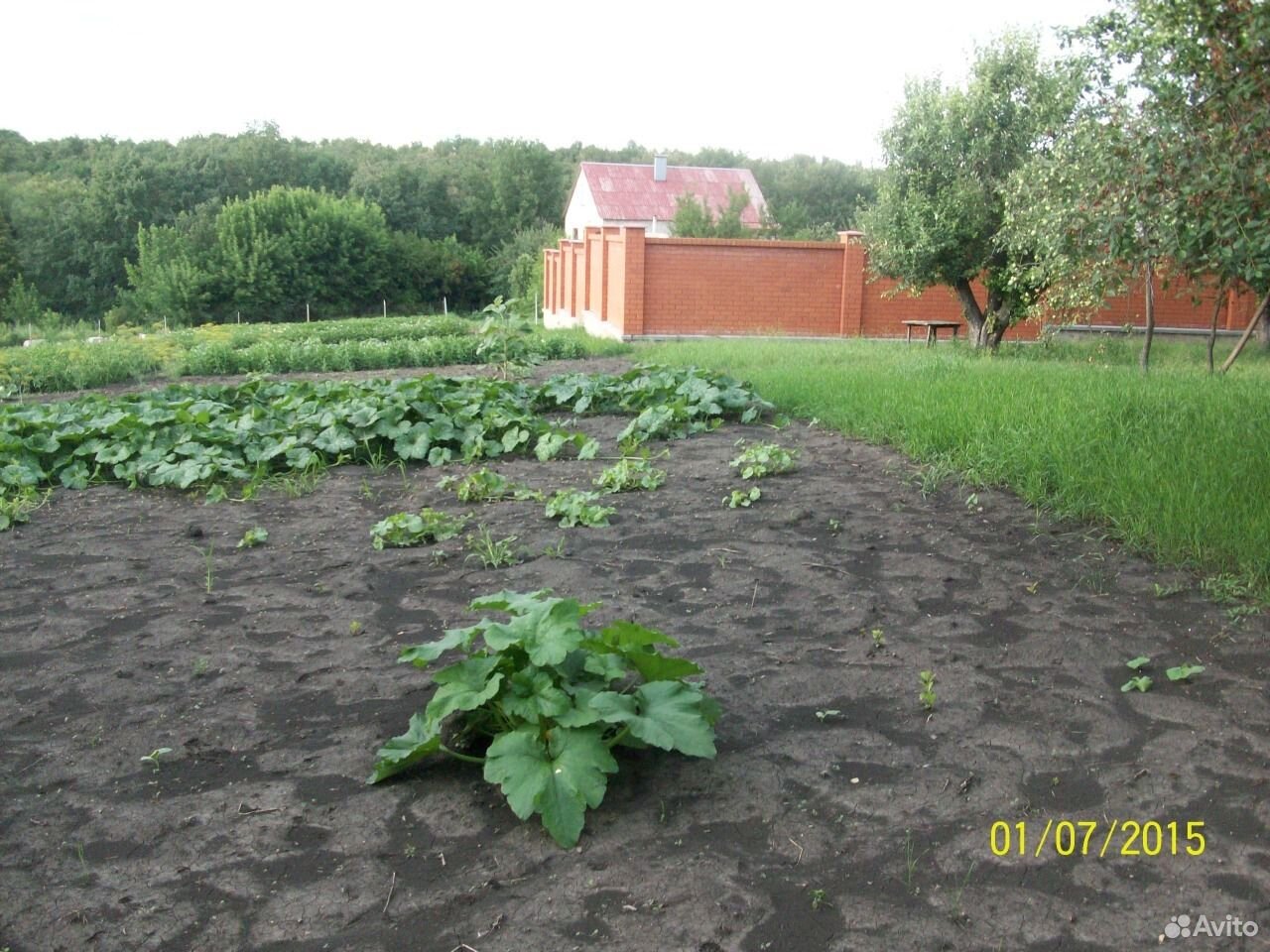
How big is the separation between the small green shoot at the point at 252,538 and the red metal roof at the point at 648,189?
1529 inches

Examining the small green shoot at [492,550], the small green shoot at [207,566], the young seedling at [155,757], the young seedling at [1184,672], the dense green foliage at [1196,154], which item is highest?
the dense green foliage at [1196,154]

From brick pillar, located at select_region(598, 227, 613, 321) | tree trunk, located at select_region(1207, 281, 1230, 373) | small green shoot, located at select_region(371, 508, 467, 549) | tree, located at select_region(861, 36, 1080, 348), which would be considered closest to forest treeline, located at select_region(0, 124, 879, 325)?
brick pillar, located at select_region(598, 227, 613, 321)

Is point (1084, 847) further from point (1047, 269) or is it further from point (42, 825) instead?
point (1047, 269)

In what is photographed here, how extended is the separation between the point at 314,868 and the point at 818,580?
2601mm

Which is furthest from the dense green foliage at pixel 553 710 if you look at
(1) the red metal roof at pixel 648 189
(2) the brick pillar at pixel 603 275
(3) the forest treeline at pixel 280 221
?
(1) the red metal roof at pixel 648 189

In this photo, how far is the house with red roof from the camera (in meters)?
44.1

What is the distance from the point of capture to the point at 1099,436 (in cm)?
650

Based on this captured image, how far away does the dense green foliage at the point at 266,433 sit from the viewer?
6.89 meters

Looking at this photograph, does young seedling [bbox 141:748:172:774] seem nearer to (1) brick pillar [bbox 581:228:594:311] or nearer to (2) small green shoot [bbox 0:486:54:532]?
(2) small green shoot [bbox 0:486:54:532]

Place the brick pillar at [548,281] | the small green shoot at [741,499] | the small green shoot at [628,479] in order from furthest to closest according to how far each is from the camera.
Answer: the brick pillar at [548,281], the small green shoot at [628,479], the small green shoot at [741,499]

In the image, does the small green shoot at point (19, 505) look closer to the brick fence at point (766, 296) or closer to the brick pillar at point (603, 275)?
the brick fence at point (766, 296)

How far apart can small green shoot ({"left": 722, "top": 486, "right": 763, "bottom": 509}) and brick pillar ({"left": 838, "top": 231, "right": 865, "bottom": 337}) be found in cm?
1534

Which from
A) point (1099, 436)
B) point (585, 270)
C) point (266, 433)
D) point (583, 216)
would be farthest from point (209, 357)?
point (583, 216)
